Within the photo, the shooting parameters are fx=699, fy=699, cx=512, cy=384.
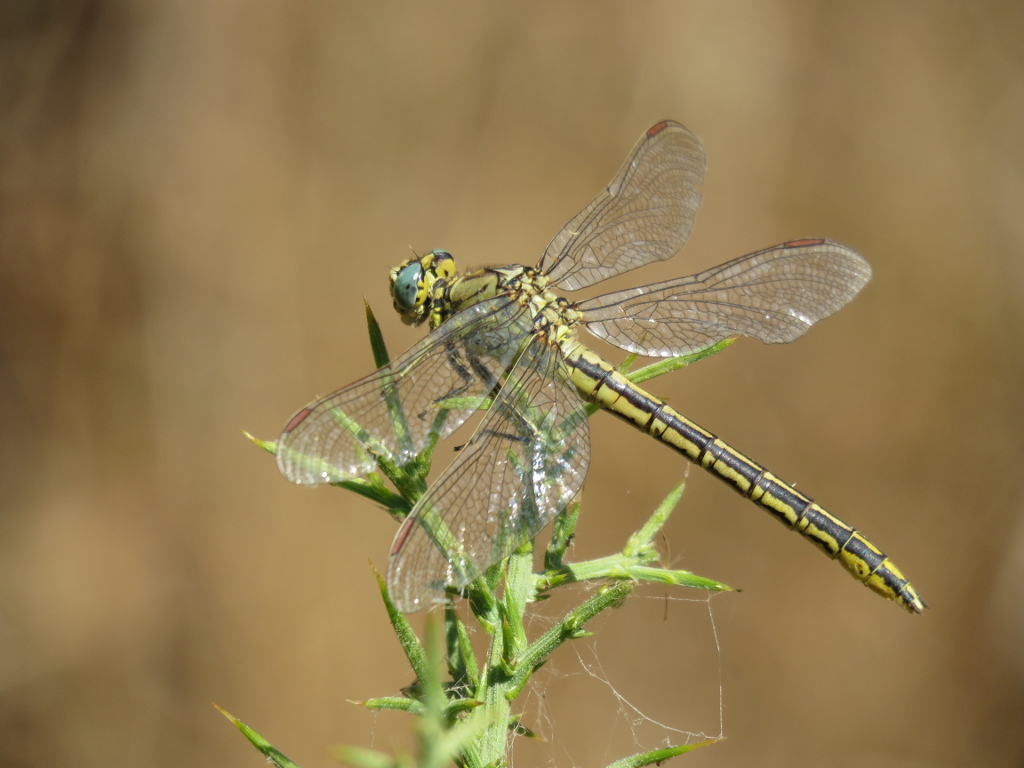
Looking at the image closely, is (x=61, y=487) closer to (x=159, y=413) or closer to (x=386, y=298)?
(x=159, y=413)

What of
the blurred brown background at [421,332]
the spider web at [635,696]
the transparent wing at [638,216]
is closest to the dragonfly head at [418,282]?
the transparent wing at [638,216]

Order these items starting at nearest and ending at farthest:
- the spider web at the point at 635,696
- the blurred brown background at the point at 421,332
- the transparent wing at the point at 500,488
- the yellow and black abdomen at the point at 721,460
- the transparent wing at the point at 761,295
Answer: the transparent wing at the point at 500,488
the yellow and black abdomen at the point at 721,460
the transparent wing at the point at 761,295
the blurred brown background at the point at 421,332
the spider web at the point at 635,696

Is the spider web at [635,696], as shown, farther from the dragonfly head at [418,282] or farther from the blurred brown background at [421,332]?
the dragonfly head at [418,282]

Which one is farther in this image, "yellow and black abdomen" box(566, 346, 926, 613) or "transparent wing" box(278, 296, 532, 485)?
"yellow and black abdomen" box(566, 346, 926, 613)

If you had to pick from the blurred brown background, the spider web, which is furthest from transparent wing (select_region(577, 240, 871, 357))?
the spider web

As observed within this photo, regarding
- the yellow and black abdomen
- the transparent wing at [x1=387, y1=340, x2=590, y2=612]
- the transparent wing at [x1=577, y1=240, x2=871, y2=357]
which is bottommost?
the transparent wing at [x1=387, y1=340, x2=590, y2=612]

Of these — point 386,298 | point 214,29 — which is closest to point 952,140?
point 386,298

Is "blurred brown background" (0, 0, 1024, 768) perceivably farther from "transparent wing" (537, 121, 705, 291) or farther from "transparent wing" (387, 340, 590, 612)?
"transparent wing" (387, 340, 590, 612)
